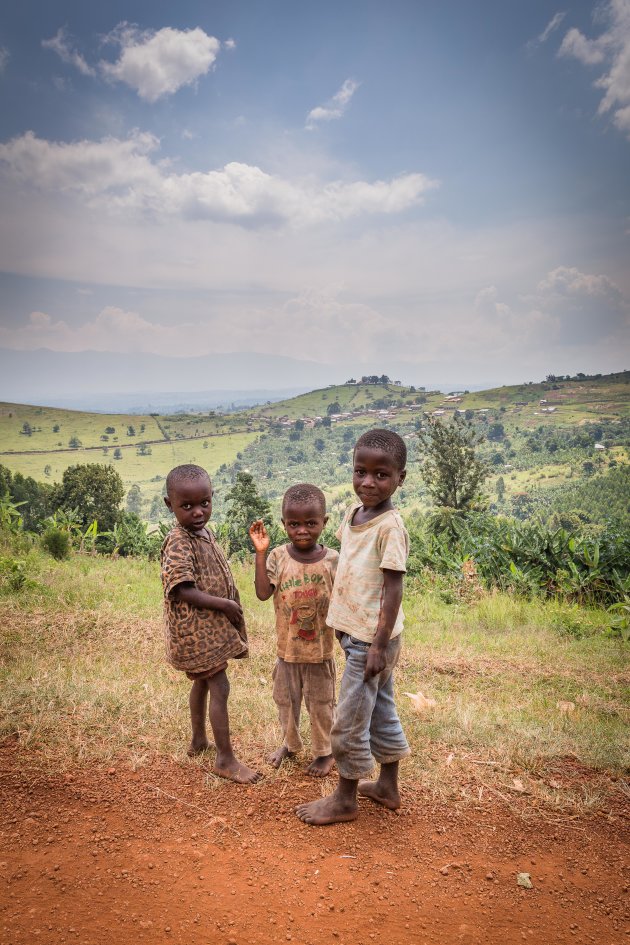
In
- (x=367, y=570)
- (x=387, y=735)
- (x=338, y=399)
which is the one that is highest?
(x=338, y=399)

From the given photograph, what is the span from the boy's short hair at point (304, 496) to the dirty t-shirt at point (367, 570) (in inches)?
12.1

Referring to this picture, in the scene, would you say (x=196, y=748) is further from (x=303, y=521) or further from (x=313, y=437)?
(x=313, y=437)

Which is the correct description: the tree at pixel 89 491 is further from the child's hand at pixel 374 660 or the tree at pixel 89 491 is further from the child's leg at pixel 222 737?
the child's hand at pixel 374 660

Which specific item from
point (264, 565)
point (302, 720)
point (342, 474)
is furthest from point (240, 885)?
point (342, 474)

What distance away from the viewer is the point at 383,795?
308 cm

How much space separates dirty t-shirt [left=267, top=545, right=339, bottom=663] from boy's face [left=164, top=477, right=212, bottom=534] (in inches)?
22.6

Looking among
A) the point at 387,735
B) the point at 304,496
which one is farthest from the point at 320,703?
the point at 304,496

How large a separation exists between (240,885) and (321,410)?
99484 mm

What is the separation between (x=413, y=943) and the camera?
2.20 m

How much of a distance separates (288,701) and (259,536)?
999mm

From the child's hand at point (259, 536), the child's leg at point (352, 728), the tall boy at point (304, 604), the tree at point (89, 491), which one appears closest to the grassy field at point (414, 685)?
the tall boy at point (304, 604)

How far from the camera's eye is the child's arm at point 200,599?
315 cm

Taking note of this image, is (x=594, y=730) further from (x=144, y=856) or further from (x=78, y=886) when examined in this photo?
(x=78, y=886)

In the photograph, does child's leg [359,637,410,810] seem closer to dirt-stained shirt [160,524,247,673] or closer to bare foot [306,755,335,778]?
bare foot [306,755,335,778]
